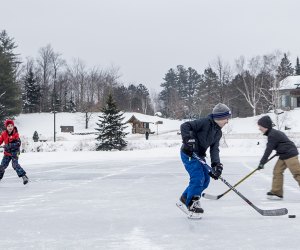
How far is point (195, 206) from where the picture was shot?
18.7 ft

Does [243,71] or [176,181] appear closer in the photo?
[176,181]

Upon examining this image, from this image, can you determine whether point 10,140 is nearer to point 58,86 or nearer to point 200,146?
point 200,146

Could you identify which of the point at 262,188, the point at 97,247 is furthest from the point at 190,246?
the point at 262,188

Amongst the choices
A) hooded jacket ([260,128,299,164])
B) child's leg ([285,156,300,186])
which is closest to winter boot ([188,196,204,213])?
hooded jacket ([260,128,299,164])

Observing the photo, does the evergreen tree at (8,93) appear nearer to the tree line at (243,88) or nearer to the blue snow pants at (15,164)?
the tree line at (243,88)

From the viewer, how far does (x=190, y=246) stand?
13.6 ft

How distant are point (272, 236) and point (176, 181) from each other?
6.55m

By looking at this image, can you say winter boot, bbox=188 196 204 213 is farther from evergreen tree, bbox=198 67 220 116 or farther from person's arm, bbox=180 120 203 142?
evergreen tree, bbox=198 67 220 116

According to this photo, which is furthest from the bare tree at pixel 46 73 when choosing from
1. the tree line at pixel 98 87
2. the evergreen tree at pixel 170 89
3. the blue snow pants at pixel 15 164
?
the blue snow pants at pixel 15 164

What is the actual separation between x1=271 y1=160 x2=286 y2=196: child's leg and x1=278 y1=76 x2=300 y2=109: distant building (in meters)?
69.6

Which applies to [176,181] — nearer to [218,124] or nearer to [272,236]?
[218,124]

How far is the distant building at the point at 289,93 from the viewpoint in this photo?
246 feet

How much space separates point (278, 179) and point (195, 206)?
2.73 metres

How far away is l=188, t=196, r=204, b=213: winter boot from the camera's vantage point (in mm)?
5652
